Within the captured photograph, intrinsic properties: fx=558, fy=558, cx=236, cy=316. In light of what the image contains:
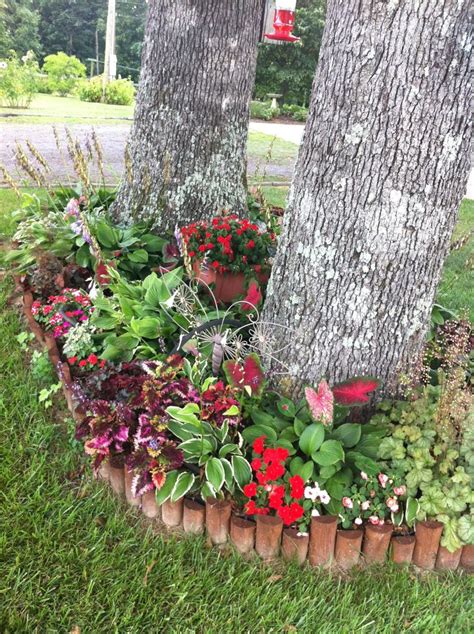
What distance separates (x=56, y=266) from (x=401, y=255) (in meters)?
2.32

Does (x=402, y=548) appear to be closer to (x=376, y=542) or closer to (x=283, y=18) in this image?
(x=376, y=542)

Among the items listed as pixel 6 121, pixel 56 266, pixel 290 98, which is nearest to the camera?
pixel 56 266

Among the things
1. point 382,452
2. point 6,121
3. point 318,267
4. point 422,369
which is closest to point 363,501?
point 382,452

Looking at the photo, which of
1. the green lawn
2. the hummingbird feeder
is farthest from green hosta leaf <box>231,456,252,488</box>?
the green lawn

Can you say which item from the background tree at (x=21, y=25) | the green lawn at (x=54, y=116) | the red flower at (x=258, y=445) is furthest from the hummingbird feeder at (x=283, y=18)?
the background tree at (x=21, y=25)

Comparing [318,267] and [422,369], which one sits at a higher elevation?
[318,267]

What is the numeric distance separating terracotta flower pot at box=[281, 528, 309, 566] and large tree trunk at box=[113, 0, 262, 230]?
2.28 metres

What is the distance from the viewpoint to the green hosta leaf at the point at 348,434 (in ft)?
7.54

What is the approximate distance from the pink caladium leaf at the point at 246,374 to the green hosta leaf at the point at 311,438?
0.93 feet

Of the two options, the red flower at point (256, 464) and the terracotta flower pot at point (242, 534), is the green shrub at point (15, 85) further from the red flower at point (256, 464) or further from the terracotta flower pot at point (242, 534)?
the terracotta flower pot at point (242, 534)

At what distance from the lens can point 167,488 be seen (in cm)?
219

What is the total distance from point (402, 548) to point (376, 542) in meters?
0.10

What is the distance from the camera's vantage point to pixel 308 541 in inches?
83.2

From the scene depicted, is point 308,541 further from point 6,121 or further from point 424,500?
point 6,121
